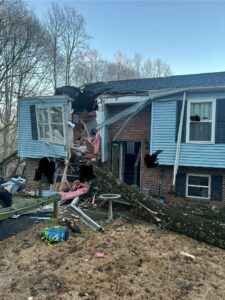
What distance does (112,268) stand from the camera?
18.1 feet

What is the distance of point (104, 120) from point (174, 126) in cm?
336

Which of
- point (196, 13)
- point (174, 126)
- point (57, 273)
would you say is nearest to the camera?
point (57, 273)

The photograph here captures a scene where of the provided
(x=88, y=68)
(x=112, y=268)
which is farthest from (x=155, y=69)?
(x=112, y=268)

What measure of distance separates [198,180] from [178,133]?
2.18 metres

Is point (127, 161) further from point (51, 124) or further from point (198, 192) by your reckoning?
point (51, 124)

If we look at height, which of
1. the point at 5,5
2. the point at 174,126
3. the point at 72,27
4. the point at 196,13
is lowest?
the point at 174,126

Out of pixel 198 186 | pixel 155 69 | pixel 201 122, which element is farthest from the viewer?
pixel 155 69

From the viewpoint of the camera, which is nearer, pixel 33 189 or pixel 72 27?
pixel 33 189

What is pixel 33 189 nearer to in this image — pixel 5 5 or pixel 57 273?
A: pixel 57 273

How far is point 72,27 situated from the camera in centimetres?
3014

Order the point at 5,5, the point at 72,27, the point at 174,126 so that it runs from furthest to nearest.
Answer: the point at 72,27, the point at 5,5, the point at 174,126

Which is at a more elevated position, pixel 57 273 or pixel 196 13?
pixel 196 13

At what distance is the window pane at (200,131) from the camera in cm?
1086

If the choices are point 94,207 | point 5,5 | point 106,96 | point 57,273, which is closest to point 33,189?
point 94,207
